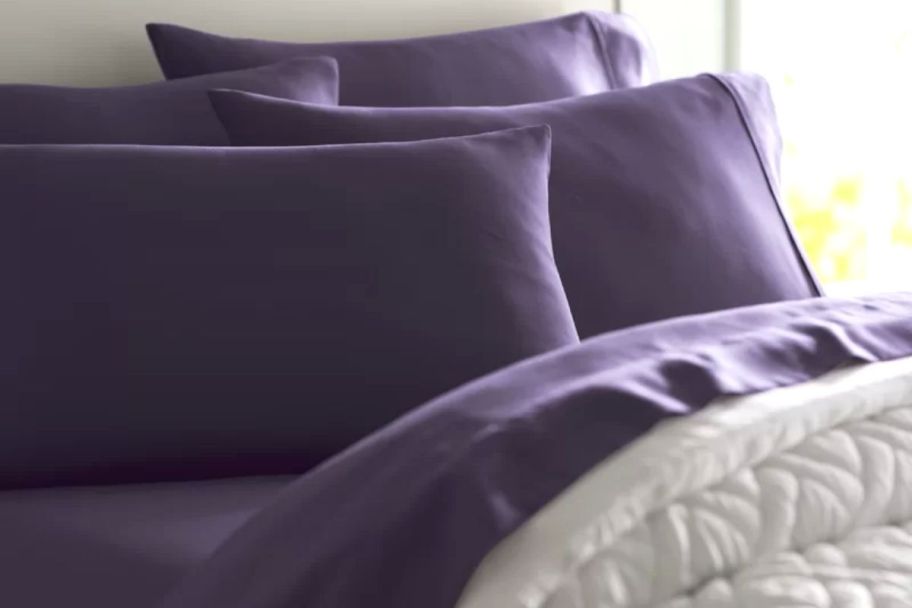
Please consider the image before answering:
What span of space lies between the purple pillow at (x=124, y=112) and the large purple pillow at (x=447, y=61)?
186 mm

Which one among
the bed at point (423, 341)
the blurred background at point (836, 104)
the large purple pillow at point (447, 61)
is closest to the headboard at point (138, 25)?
the bed at point (423, 341)

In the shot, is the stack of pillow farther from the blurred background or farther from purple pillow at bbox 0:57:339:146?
the blurred background

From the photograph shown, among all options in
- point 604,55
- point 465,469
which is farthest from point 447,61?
point 465,469

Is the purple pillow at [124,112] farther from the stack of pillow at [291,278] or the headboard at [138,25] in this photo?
the headboard at [138,25]

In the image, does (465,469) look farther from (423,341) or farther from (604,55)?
(604,55)

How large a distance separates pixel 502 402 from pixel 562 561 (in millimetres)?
175

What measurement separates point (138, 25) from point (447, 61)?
0.50 m

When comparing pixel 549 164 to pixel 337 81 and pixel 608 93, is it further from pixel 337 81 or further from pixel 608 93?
pixel 337 81

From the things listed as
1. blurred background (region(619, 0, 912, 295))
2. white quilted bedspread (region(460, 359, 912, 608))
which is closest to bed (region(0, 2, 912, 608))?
white quilted bedspread (region(460, 359, 912, 608))

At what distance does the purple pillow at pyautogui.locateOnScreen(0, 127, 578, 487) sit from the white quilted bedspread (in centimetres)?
56

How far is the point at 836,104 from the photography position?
337cm

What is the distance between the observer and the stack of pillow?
154 centimetres

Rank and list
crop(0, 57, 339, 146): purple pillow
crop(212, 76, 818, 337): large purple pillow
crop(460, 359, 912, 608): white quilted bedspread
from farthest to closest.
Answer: crop(0, 57, 339, 146): purple pillow
crop(212, 76, 818, 337): large purple pillow
crop(460, 359, 912, 608): white quilted bedspread

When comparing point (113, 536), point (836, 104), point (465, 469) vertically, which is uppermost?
point (465, 469)
